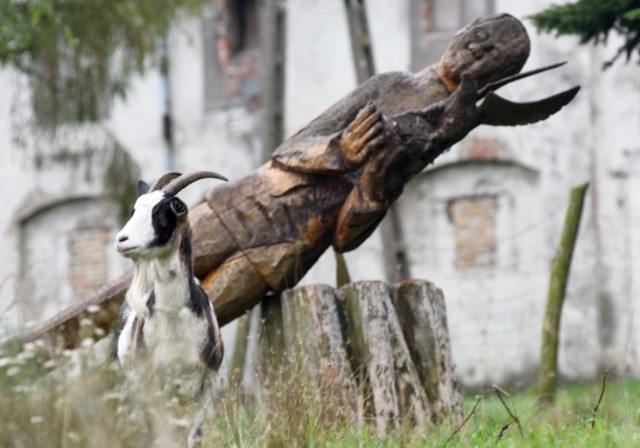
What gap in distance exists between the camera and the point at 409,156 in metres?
8.73

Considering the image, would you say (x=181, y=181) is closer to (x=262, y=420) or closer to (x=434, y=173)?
(x=262, y=420)

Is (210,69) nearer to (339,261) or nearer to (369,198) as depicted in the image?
(339,261)

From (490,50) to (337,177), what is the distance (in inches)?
46.2

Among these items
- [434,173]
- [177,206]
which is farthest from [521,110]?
[434,173]

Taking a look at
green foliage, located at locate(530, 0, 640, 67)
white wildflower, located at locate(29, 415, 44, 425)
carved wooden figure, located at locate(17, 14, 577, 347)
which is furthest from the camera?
green foliage, located at locate(530, 0, 640, 67)

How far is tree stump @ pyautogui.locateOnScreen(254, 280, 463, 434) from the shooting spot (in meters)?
8.58

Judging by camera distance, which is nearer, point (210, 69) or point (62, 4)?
point (62, 4)

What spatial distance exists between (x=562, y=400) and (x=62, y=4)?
9.20 meters

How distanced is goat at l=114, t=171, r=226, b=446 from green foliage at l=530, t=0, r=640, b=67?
11.4 feet

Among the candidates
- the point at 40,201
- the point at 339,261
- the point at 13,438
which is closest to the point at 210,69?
the point at 40,201

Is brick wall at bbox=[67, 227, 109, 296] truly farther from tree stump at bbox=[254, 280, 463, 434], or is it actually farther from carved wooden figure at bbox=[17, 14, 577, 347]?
tree stump at bbox=[254, 280, 463, 434]

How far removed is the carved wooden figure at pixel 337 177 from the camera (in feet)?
28.6

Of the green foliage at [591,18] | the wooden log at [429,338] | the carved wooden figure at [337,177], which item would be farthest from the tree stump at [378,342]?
the green foliage at [591,18]

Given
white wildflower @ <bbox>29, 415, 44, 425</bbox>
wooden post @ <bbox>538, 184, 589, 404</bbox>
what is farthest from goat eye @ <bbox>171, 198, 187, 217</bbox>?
wooden post @ <bbox>538, 184, 589, 404</bbox>
